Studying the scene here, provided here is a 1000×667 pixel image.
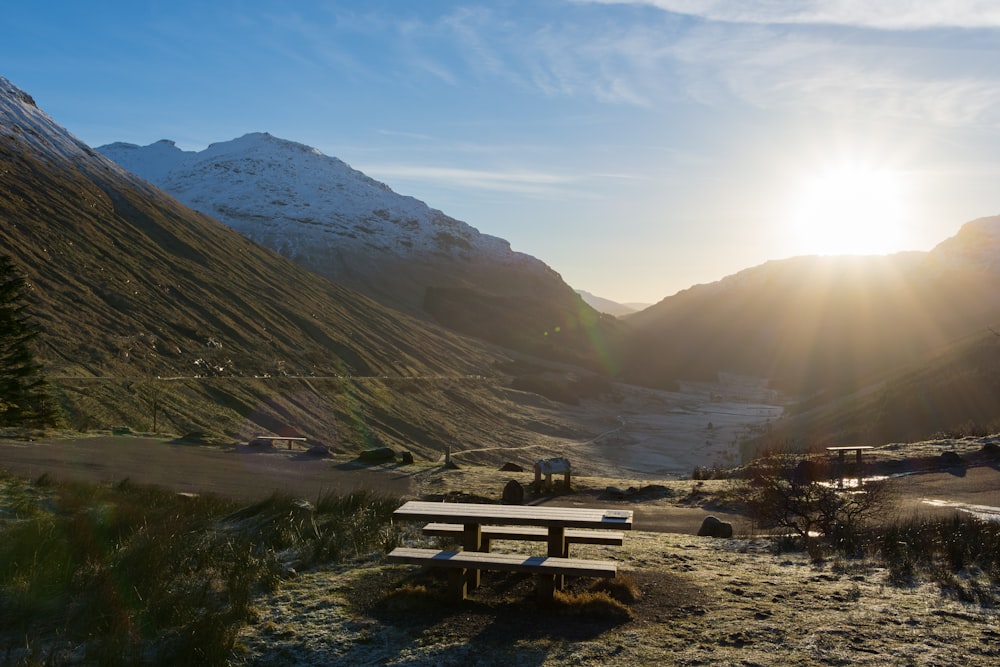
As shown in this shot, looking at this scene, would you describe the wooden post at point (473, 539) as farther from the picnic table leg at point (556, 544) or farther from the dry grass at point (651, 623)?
the picnic table leg at point (556, 544)

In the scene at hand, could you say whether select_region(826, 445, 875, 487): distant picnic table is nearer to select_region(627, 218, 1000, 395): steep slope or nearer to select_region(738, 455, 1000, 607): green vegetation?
select_region(738, 455, 1000, 607): green vegetation

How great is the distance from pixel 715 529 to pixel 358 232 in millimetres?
140206

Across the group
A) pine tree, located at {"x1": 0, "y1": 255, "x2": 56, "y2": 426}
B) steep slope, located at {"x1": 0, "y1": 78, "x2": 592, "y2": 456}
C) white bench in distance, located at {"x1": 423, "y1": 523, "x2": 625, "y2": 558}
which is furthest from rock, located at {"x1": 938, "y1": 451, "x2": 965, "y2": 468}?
pine tree, located at {"x1": 0, "y1": 255, "x2": 56, "y2": 426}

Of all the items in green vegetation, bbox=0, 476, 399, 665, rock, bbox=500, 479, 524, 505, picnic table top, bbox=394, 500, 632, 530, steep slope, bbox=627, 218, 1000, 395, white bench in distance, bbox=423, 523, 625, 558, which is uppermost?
steep slope, bbox=627, 218, 1000, 395

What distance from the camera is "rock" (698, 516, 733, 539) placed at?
11.8 m

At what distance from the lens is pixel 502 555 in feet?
24.9

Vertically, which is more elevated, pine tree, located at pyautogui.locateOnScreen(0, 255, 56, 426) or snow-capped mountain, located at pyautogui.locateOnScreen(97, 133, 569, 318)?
snow-capped mountain, located at pyautogui.locateOnScreen(97, 133, 569, 318)

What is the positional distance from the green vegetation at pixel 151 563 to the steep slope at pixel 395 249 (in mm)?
92986

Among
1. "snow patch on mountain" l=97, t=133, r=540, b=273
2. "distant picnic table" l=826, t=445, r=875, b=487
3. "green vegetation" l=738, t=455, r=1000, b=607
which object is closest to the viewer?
"green vegetation" l=738, t=455, r=1000, b=607

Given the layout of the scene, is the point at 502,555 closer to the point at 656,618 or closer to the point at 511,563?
the point at 511,563

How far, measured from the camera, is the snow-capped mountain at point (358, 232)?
418ft

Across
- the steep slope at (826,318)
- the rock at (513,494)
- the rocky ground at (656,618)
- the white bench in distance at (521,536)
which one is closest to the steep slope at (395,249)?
the steep slope at (826,318)

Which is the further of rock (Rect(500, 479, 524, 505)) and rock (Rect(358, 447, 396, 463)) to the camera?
rock (Rect(358, 447, 396, 463))

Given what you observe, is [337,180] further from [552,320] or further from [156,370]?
[156,370]
